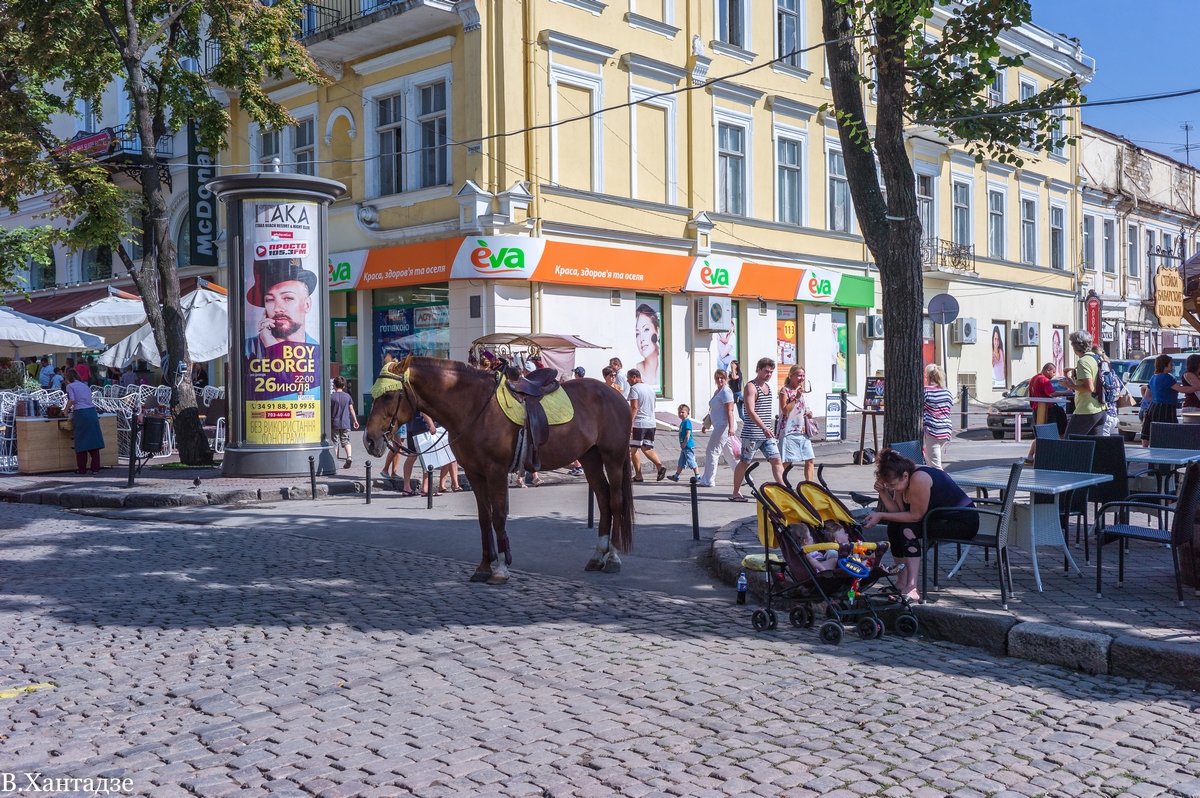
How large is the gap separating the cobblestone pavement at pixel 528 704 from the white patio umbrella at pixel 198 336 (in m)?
13.9

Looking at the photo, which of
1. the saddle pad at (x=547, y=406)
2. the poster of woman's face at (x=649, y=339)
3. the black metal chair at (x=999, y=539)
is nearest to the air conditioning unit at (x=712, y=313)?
the poster of woman's face at (x=649, y=339)

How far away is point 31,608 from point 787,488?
18.2 ft

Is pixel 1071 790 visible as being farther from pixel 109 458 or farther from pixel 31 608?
pixel 109 458

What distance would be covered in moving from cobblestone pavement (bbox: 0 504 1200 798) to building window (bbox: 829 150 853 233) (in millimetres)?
24032

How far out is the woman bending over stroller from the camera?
24.5 ft

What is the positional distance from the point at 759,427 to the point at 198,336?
42.7ft

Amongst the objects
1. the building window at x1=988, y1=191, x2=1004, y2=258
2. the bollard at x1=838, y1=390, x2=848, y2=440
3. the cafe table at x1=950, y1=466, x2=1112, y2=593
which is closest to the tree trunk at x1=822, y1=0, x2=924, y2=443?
the cafe table at x1=950, y1=466, x2=1112, y2=593

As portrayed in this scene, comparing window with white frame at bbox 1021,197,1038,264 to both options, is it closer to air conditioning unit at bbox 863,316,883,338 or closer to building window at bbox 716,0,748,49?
air conditioning unit at bbox 863,316,883,338

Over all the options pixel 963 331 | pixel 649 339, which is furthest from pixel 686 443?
pixel 963 331

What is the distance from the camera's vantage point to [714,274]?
87.8 ft

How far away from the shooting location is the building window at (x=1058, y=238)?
132ft

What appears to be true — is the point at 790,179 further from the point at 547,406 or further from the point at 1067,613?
the point at 1067,613

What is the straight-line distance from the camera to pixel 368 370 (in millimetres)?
25516

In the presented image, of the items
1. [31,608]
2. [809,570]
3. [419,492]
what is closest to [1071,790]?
[809,570]
